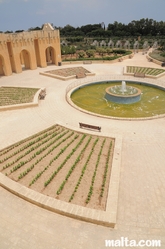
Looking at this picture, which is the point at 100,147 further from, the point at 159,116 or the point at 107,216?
the point at 159,116

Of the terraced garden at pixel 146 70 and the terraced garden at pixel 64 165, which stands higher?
the terraced garden at pixel 146 70

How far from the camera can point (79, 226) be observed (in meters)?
5.99

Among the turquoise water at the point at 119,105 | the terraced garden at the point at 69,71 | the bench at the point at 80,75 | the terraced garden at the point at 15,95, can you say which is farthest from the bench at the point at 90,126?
the terraced garden at the point at 69,71

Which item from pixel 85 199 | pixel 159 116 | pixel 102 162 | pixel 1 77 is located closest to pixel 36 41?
pixel 1 77

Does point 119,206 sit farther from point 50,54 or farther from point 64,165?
point 50,54

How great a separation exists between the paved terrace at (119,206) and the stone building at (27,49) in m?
13.6

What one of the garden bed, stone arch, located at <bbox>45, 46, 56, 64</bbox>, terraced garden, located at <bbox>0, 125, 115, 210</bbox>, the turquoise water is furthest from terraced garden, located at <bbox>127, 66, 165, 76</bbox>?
terraced garden, located at <bbox>0, 125, 115, 210</bbox>

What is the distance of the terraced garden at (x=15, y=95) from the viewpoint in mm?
15458

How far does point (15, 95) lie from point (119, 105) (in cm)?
939

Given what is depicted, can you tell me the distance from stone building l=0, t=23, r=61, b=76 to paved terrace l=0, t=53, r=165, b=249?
537 inches

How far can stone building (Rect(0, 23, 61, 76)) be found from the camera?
22750mm

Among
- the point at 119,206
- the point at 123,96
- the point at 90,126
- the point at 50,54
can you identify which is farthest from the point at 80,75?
the point at 119,206

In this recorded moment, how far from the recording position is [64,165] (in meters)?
8.48

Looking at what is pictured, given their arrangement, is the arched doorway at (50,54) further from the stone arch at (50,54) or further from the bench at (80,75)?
the bench at (80,75)
